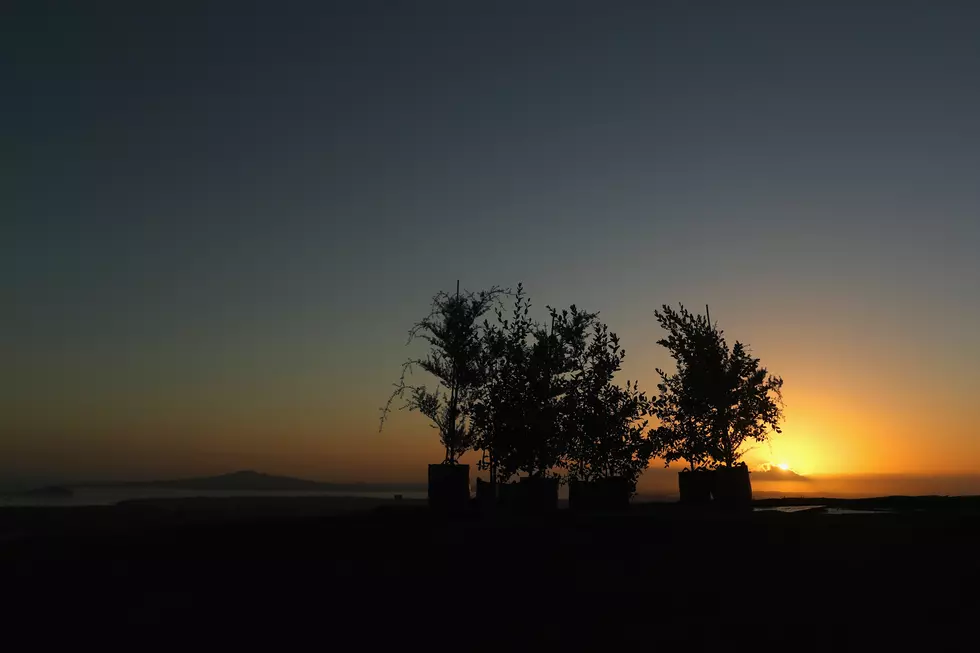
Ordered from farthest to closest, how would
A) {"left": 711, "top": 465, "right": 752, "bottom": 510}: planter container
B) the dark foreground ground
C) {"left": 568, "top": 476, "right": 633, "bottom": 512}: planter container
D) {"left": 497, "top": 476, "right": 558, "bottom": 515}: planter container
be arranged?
{"left": 568, "top": 476, "right": 633, "bottom": 512}: planter container → {"left": 497, "top": 476, "right": 558, "bottom": 515}: planter container → {"left": 711, "top": 465, "right": 752, "bottom": 510}: planter container → the dark foreground ground

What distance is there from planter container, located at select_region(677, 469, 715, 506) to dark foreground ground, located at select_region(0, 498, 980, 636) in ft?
28.9

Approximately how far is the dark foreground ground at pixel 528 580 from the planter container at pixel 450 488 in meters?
7.51

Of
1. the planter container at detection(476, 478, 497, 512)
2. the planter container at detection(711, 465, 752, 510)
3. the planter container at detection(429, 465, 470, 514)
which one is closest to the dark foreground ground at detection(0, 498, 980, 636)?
the planter container at detection(711, 465, 752, 510)

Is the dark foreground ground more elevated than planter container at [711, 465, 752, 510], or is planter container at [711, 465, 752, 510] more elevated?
planter container at [711, 465, 752, 510]

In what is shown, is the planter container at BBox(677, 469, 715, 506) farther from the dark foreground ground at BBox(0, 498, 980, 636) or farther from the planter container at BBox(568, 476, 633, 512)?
the dark foreground ground at BBox(0, 498, 980, 636)

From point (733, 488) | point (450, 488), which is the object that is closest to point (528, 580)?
point (450, 488)

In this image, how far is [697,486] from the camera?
2394cm

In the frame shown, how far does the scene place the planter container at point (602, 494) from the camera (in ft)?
79.3

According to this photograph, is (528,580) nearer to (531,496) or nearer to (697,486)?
(531,496)

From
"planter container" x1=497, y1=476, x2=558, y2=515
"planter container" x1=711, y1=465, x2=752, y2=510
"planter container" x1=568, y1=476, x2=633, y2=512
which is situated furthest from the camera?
"planter container" x1=568, y1=476, x2=633, y2=512

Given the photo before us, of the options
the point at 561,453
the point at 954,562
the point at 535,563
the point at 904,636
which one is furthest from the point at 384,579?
the point at 561,453

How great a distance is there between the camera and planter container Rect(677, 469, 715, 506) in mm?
23828

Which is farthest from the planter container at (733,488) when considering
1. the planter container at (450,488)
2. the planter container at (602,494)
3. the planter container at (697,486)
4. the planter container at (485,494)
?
the planter container at (450,488)

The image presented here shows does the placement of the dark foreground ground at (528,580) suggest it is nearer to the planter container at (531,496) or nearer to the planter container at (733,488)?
the planter container at (733,488)
